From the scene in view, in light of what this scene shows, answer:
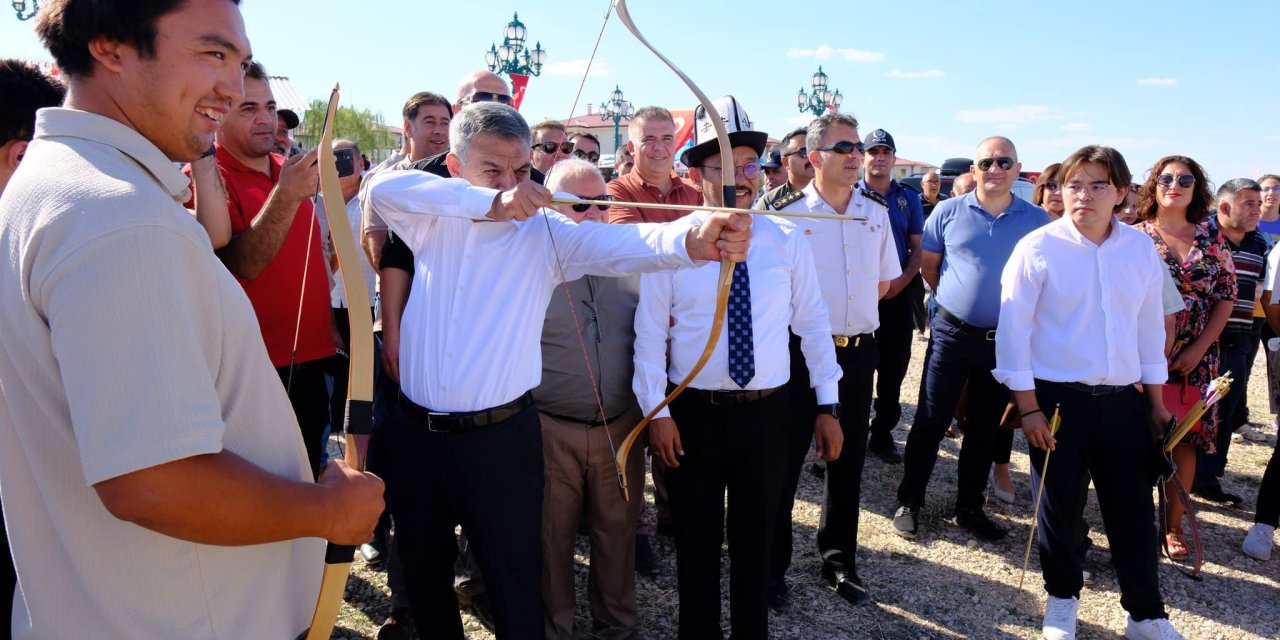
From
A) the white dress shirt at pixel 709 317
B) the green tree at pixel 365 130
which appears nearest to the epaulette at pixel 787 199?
the white dress shirt at pixel 709 317

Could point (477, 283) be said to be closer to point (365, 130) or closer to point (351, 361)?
point (351, 361)

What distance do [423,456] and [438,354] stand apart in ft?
1.03

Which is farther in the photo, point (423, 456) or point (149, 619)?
point (423, 456)

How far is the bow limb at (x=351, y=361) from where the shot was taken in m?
1.36

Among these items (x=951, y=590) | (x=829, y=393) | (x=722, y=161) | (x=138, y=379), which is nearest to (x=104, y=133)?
(x=138, y=379)

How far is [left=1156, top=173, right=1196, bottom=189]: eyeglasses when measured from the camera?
3873mm

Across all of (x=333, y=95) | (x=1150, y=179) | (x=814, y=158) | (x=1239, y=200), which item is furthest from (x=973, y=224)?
(x=333, y=95)

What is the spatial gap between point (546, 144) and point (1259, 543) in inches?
177

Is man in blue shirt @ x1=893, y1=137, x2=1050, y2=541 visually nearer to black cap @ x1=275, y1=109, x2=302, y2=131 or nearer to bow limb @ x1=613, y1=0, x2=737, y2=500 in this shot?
bow limb @ x1=613, y1=0, x2=737, y2=500

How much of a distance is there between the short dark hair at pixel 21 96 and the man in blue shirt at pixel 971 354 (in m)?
3.88

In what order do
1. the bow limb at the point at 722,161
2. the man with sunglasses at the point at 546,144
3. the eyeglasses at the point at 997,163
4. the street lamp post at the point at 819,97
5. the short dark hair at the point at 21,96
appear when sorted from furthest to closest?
the street lamp post at the point at 819,97 → the man with sunglasses at the point at 546,144 → the eyeglasses at the point at 997,163 → the bow limb at the point at 722,161 → the short dark hair at the point at 21,96

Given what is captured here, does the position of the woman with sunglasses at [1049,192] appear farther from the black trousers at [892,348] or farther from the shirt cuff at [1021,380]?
Answer: the shirt cuff at [1021,380]

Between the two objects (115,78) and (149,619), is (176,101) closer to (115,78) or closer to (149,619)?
(115,78)

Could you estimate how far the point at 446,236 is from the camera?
2.24m
